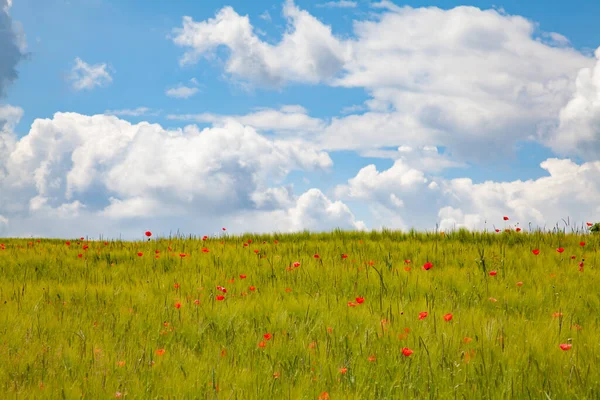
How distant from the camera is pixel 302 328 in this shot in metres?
4.79

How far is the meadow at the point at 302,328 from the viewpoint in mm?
3691

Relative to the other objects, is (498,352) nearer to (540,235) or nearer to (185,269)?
(185,269)

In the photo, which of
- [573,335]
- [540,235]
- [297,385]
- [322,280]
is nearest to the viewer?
[297,385]

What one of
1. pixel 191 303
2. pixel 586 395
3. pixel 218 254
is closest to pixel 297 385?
pixel 586 395

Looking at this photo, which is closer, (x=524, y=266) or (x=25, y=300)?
(x=25, y=300)

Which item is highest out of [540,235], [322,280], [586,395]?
[540,235]

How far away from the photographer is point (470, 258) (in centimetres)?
856

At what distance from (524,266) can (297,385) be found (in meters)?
5.92

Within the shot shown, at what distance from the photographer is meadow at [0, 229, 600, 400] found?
3.69 meters

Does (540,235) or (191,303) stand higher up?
(540,235)

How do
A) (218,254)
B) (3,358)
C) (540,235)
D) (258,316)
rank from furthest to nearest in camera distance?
1. (540,235)
2. (218,254)
3. (258,316)
4. (3,358)

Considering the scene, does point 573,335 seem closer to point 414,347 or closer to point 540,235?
point 414,347

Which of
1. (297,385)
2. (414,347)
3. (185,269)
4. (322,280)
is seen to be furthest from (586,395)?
(185,269)

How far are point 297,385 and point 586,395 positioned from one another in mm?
2128
